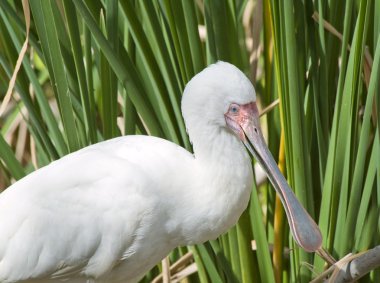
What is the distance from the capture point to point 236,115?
6.33 feet

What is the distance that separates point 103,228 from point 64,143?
26 centimetres

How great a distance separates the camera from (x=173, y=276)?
2.34 meters

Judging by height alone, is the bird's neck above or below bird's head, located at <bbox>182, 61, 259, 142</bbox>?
below

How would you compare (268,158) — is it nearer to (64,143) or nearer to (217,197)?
(217,197)

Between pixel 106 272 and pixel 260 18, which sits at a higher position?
pixel 260 18

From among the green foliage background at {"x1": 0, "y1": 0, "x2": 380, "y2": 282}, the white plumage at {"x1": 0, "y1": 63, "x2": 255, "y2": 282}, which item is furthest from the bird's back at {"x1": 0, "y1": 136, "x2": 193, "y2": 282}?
the green foliage background at {"x1": 0, "y1": 0, "x2": 380, "y2": 282}

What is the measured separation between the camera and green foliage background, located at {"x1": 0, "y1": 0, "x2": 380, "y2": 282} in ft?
6.61

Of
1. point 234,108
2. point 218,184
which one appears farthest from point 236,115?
point 218,184

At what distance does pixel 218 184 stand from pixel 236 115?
0.17 m

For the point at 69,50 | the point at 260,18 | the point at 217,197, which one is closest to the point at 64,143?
the point at 69,50

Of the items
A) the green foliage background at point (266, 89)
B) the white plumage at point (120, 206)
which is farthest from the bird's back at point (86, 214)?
the green foliage background at point (266, 89)

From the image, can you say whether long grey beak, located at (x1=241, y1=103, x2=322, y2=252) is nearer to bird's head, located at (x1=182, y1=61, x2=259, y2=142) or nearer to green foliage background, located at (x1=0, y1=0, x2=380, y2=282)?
bird's head, located at (x1=182, y1=61, x2=259, y2=142)

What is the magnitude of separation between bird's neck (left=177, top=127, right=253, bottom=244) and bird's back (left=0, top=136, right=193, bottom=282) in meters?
0.06

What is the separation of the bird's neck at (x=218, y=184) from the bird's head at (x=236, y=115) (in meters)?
0.03
